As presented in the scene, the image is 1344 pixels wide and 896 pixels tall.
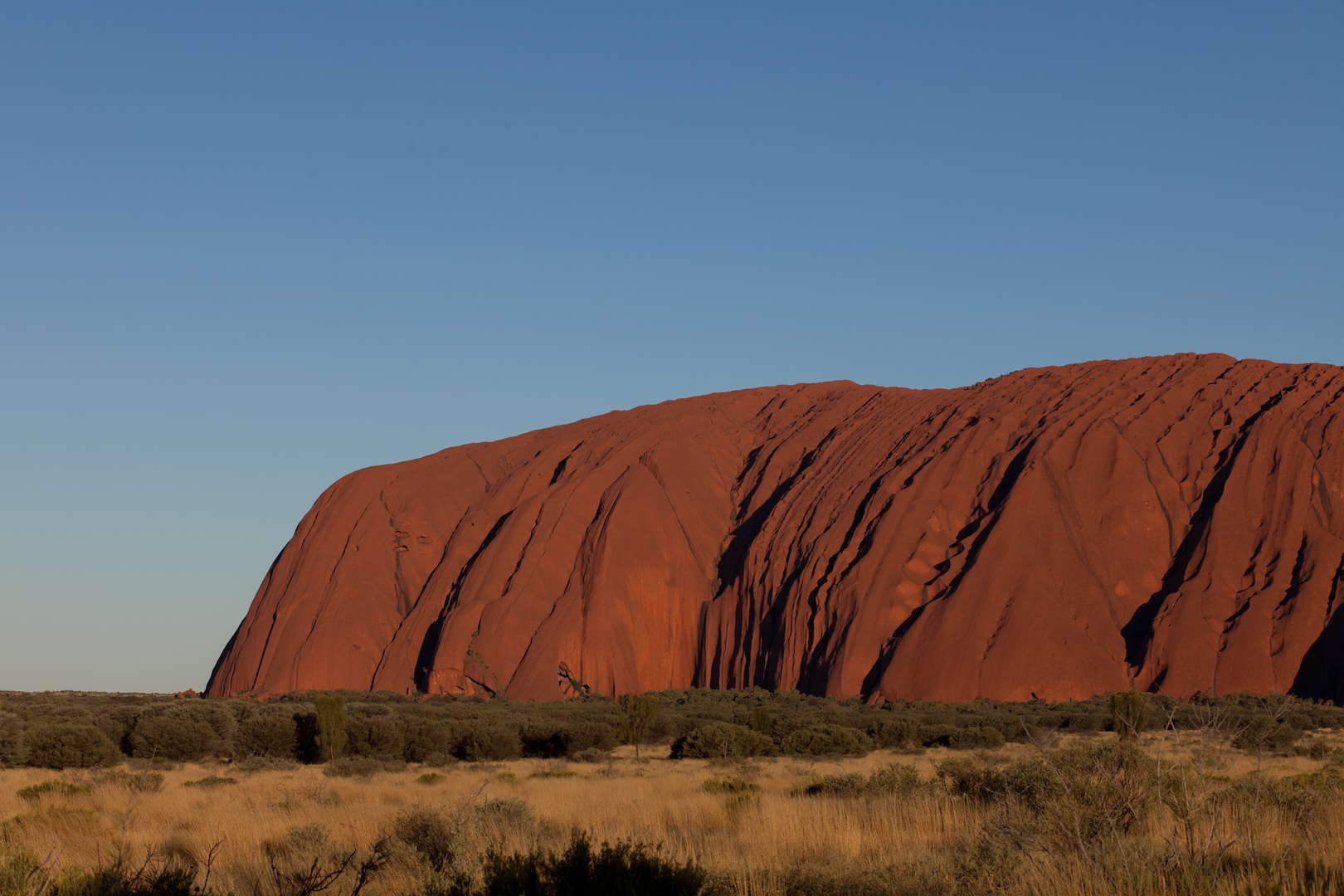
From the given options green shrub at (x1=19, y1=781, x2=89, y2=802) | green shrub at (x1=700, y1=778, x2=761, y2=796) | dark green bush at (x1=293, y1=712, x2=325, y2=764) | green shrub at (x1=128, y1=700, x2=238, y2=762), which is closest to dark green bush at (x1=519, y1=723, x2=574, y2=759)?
dark green bush at (x1=293, y1=712, x2=325, y2=764)

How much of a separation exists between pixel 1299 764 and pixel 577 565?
52.5m

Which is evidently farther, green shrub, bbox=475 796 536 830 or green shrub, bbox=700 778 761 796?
green shrub, bbox=700 778 761 796

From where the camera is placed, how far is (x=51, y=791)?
1606 cm

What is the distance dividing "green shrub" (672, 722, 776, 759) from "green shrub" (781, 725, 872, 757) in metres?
Result: 0.69

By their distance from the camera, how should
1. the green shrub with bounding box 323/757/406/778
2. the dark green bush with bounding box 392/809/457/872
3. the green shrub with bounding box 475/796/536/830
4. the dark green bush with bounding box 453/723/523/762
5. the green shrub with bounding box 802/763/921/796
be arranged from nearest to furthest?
the dark green bush with bounding box 392/809/457/872, the green shrub with bounding box 475/796/536/830, the green shrub with bounding box 802/763/921/796, the green shrub with bounding box 323/757/406/778, the dark green bush with bounding box 453/723/523/762

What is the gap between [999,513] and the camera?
6159cm

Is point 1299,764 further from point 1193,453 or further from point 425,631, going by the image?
point 425,631

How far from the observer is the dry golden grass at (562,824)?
879 centimetres

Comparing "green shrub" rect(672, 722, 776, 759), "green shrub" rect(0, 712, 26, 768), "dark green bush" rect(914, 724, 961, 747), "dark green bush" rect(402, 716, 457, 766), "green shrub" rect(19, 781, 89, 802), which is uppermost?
"green shrub" rect(19, 781, 89, 802)

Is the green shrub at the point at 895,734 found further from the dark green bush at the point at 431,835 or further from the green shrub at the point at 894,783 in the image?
the dark green bush at the point at 431,835

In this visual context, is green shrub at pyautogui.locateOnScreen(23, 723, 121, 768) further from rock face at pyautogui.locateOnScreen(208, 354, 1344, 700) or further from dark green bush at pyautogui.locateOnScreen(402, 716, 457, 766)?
rock face at pyautogui.locateOnScreen(208, 354, 1344, 700)

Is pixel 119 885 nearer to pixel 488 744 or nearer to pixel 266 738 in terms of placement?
pixel 488 744

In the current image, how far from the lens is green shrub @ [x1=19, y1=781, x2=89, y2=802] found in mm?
15468

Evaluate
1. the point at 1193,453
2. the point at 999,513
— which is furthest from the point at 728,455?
the point at 1193,453
